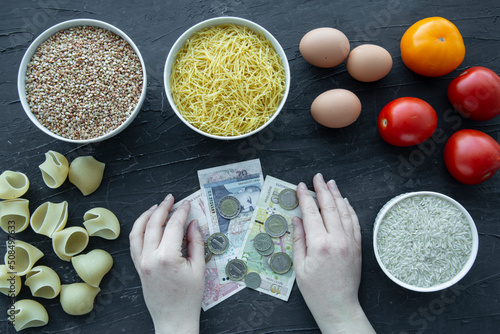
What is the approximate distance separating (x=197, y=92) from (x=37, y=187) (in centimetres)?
92

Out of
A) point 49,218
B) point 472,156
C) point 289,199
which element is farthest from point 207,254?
point 472,156

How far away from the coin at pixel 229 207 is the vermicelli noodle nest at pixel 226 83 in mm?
361

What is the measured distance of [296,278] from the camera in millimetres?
1511

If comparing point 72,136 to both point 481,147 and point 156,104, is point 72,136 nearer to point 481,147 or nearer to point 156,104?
point 156,104

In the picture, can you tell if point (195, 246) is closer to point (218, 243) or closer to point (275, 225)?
point (218, 243)

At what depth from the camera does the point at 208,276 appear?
1587 millimetres

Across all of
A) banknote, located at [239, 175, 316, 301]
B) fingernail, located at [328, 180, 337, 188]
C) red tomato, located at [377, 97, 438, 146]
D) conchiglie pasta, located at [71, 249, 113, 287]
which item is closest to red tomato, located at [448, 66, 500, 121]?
red tomato, located at [377, 97, 438, 146]

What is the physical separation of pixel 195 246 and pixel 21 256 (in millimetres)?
822

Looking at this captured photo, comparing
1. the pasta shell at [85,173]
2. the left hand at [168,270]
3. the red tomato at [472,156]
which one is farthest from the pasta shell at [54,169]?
the red tomato at [472,156]

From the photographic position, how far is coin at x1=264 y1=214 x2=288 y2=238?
1.59 m

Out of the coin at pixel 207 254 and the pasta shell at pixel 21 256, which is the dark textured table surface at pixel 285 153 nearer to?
the pasta shell at pixel 21 256

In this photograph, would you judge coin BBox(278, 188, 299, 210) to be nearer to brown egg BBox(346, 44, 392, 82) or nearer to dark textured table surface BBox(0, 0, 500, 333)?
dark textured table surface BBox(0, 0, 500, 333)

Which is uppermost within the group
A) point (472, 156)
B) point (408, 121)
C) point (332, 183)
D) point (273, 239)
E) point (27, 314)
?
point (408, 121)

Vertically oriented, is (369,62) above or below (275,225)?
above
